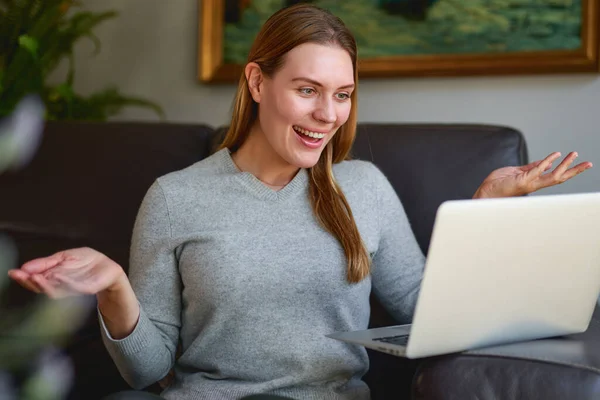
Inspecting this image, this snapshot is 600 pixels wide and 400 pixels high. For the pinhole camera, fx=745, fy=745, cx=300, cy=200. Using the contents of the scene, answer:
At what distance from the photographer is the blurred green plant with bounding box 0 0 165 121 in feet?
7.84

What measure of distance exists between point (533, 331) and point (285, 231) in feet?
1.57

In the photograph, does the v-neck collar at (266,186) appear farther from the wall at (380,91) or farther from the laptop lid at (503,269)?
the wall at (380,91)

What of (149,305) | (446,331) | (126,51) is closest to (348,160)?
(149,305)

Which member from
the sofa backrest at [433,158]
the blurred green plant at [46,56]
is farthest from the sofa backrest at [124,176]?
the blurred green plant at [46,56]

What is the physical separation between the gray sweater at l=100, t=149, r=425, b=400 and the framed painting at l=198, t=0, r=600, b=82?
82 centimetres

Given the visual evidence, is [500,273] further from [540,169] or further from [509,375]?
[540,169]

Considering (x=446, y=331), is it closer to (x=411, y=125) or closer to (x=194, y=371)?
(x=194, y=371)

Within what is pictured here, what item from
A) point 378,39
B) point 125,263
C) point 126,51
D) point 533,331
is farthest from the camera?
point 126,51

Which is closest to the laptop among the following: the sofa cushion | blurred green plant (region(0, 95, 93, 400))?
blurred green plant (region(0, 95, 93, 400))

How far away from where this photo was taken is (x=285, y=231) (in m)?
1.36

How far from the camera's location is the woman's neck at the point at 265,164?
1.43m

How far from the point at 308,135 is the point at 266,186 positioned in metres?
0.14

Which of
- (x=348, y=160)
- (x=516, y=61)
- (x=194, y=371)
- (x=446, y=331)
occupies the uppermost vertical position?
(x=516, y=61)

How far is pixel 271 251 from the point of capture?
1.33 m
